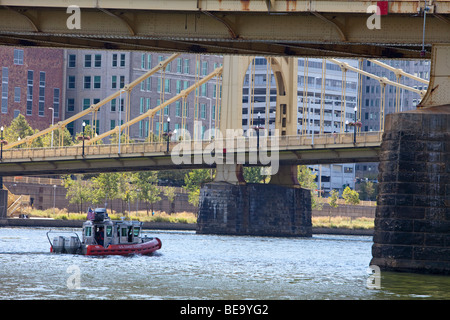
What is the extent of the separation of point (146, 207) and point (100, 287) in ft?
327

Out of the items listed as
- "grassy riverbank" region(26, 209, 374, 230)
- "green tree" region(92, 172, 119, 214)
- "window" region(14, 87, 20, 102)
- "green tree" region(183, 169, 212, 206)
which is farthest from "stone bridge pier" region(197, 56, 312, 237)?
→ "window" region(14, 87, 20, 102)

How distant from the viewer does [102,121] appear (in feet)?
556

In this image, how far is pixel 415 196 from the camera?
4353cm

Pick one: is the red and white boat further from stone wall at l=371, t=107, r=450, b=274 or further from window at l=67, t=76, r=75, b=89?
window at l=67, t=76, r=75, b=89

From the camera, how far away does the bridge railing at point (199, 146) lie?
318 ft

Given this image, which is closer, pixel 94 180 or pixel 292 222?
pixel 292 222

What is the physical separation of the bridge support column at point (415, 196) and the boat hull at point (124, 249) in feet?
71.2

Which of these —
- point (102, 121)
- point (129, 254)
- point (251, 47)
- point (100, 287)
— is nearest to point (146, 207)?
point (102, 121)

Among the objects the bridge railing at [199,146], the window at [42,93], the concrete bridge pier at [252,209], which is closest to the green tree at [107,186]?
the bridge railing at [199,146]
